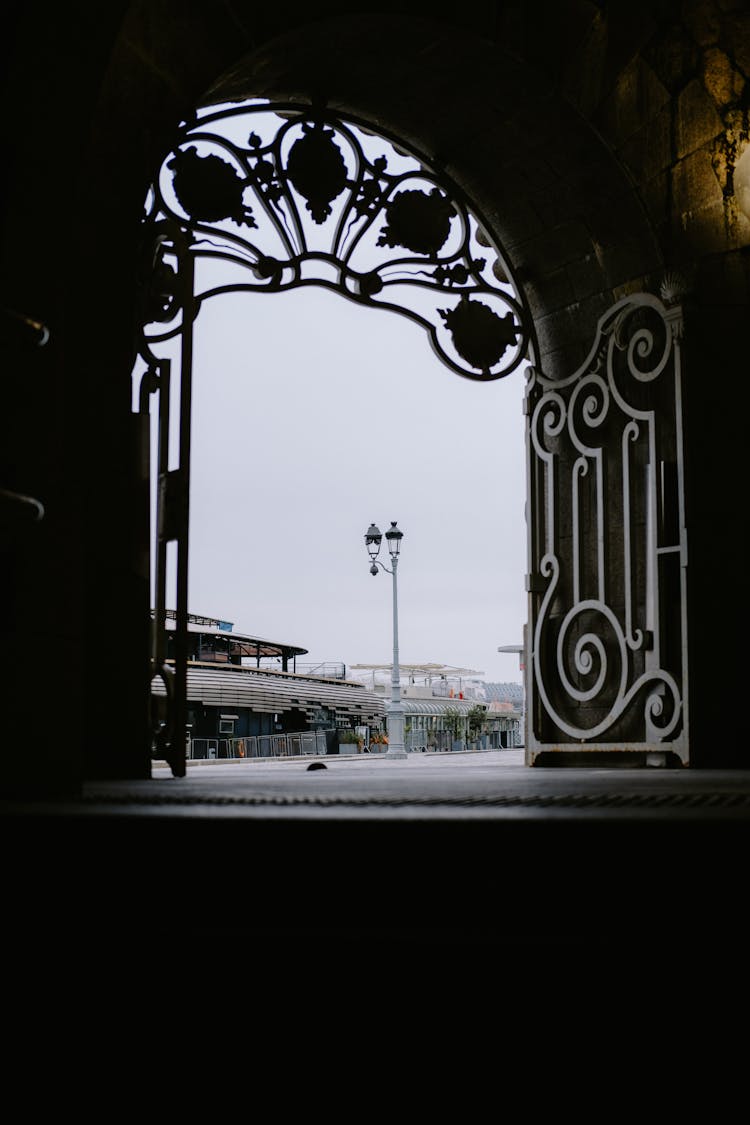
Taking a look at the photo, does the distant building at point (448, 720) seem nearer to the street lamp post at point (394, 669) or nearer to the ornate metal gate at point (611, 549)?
the street lamp post at point (394, 669)

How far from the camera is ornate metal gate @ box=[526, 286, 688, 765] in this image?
209 inches

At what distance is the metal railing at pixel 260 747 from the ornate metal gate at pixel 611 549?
18196 mm

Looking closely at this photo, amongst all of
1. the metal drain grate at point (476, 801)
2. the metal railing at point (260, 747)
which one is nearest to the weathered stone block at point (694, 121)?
the metal drain grate at point (476, 801)

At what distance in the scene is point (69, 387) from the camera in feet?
13.6

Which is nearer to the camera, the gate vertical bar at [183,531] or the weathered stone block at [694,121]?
the gate vertical bar at [183,531]

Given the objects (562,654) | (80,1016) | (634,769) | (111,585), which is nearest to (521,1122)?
(80,1016)

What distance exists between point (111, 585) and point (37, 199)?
76.5 inches

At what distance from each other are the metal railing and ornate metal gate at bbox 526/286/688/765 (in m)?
18.2

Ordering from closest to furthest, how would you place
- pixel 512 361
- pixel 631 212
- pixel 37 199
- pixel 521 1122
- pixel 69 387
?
pixel 521 1122
pixel 37 199
pixel 69 387
pixel 631 212
pixel 512 361

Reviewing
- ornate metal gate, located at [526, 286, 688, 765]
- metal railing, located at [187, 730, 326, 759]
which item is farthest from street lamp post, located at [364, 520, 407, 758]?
Result: ornate metal gate, located at [526, 286, 688, 765]

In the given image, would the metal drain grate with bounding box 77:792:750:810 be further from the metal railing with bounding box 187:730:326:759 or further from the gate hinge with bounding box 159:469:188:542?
the metal railing with bounding box 187:730:326:759

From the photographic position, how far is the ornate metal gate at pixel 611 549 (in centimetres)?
532

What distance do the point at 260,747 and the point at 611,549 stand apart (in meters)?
20.7

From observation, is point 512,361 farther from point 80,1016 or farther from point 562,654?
point 80,1016
